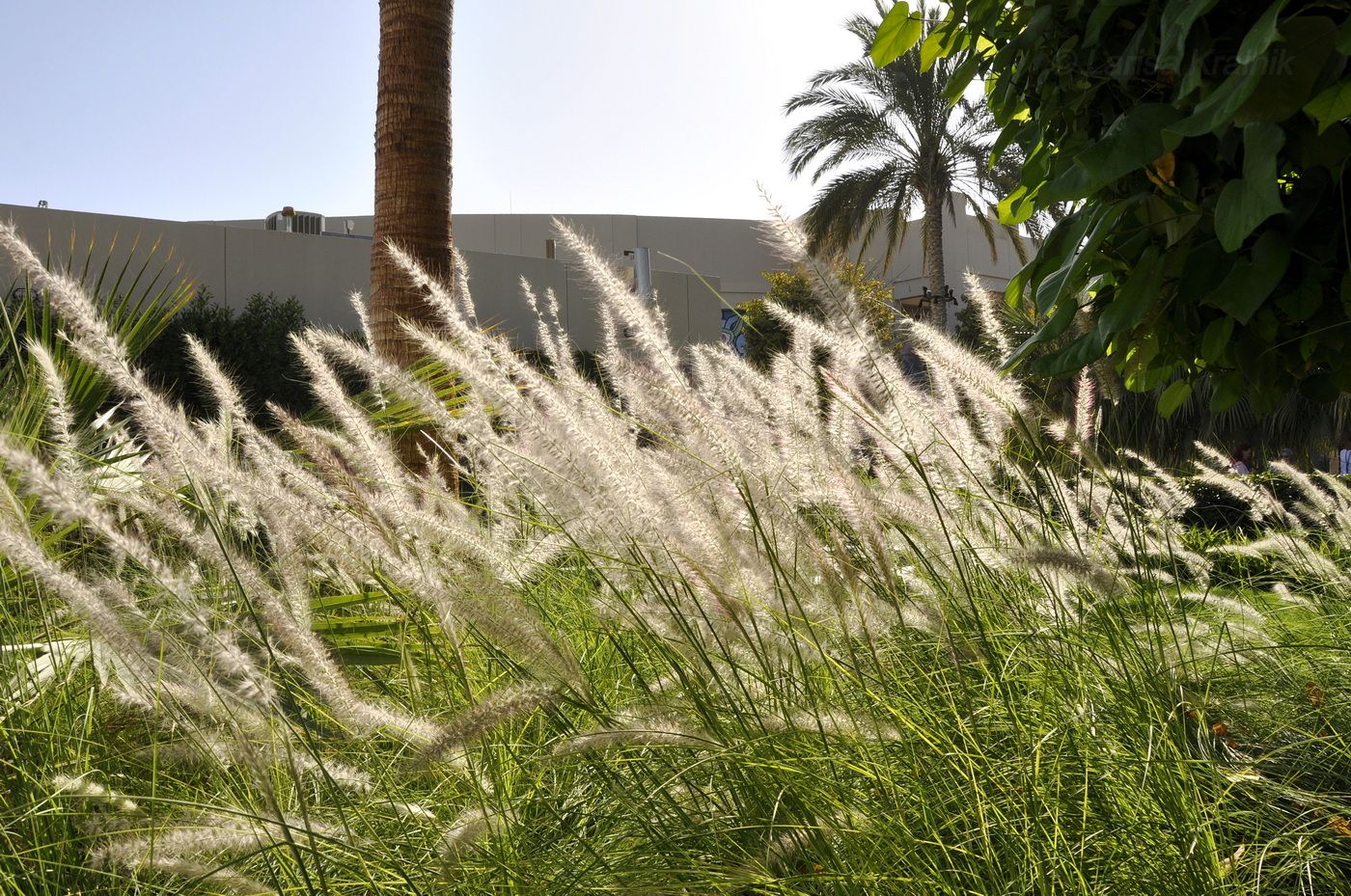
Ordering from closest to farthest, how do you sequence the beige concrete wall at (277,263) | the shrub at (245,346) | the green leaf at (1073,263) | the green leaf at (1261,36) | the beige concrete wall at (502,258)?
the green leaf at (1261,36), the green leaf at (1073,263), the shrub at (245,346), the beige concrete wall at (277,263), the beige concrete wall at (502,258)

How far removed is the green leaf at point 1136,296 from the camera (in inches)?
56.8

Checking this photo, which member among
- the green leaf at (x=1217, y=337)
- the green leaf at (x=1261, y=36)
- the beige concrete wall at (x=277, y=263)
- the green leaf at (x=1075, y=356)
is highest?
the beige concrete wall at (x=277, y=263)

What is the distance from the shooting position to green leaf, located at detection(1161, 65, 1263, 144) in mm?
1099

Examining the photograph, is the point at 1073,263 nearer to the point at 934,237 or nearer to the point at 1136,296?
the point at 1136,296

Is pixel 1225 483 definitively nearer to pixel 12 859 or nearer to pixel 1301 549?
pixel 1301 549

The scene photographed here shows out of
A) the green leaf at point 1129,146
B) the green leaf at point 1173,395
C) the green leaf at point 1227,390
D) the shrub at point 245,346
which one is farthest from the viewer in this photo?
the shrub at point 245,346

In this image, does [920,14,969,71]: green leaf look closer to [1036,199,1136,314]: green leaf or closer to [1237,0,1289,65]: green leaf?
[1036,199,1136,314]: green leaf

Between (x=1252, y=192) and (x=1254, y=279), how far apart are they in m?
0.20

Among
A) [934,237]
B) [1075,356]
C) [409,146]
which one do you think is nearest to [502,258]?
[934,237]

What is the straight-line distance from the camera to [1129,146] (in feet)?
4.26

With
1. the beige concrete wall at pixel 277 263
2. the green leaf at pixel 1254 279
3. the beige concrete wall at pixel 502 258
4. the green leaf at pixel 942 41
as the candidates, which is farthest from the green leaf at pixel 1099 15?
the beige concrete wall at pixel 277 263

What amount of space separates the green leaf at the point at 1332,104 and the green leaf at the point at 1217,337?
0.38 m

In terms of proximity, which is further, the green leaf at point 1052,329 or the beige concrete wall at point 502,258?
the beige concrete wall at point 502,258

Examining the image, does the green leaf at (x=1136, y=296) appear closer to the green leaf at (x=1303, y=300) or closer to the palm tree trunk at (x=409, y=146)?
the green leaf at (x=1303, y=300)
